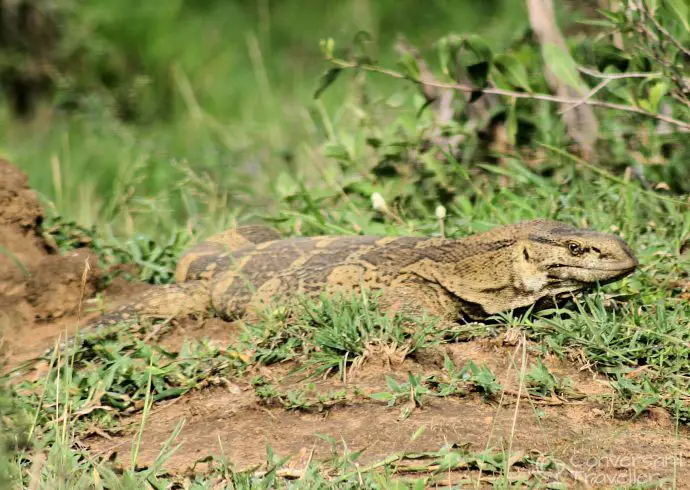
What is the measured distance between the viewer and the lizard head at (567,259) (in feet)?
16.3

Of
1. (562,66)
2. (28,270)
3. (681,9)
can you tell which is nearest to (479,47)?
(562,66)

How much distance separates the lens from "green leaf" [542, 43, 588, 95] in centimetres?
575

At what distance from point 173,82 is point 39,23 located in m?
1.55

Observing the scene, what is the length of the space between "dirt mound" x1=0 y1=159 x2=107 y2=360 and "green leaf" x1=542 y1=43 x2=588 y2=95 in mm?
2645

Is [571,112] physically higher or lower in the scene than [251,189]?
higher

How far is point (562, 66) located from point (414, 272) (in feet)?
4.53

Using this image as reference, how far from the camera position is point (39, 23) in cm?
1170

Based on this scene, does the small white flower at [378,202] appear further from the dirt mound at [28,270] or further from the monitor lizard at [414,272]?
the dirt mound at [28,270]

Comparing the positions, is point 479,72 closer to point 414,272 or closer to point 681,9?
point 681,9

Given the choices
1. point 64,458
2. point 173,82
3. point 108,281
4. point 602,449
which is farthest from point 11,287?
point 173,82

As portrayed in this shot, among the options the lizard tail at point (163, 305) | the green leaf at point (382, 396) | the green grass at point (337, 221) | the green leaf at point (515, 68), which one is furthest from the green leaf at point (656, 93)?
the lizard tail at point (163, 305)

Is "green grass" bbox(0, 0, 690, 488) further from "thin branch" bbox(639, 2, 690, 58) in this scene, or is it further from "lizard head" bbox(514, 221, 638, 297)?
"thin branch" bbox(639, 2, 690, 58)

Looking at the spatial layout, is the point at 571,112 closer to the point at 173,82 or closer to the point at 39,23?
the point at 173,82

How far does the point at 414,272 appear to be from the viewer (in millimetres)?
5535
